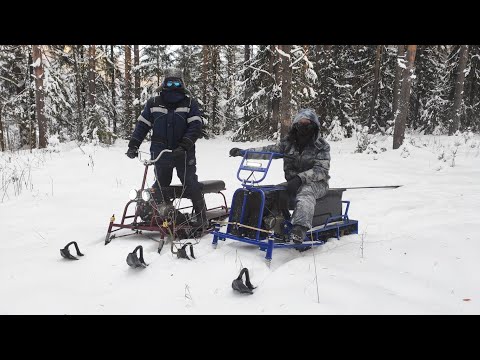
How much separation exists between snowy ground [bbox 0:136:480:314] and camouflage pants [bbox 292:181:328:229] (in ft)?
1.54

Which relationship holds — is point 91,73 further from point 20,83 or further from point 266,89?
point 266,89

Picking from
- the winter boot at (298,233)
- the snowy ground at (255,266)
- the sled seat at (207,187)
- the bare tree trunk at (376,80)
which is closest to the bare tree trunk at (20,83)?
the snowy ground at (255,266)

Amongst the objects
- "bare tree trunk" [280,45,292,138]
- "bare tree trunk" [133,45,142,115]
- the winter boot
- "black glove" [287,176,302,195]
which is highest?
"bare tree trunk" [133,45,142,115]

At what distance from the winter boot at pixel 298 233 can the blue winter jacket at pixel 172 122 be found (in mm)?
2004

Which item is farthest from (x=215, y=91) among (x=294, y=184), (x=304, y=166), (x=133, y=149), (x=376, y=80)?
(x=294, y=184)

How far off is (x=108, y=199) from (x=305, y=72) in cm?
1342

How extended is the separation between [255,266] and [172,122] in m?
2.60

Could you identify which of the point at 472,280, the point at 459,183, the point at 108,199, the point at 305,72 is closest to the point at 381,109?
the point at 305,72

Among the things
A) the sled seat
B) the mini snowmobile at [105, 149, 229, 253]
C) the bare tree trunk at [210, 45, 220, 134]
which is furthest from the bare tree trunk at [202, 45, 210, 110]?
the mini snowmobile at [105, 149, 229, 253]

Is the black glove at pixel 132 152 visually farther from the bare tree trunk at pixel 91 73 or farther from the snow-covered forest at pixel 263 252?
the bare tree trunk at pixel 91 73

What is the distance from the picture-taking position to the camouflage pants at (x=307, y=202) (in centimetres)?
472

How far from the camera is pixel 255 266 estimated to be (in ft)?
14.3

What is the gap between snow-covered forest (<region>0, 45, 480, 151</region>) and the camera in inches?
764

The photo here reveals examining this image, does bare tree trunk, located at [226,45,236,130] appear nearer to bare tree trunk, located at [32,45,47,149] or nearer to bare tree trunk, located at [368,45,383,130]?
bare tree trunk, located at [368,45,383,130]
